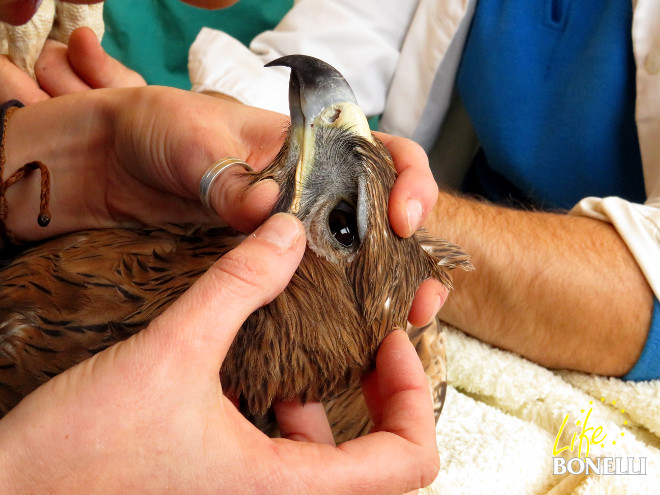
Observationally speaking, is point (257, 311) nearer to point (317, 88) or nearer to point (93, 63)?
point (317, 88)

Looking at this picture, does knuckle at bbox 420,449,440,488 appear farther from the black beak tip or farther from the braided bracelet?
the braided bracelet

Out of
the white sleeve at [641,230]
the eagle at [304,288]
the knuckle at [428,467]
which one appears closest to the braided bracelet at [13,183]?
the eagle at [304,288]

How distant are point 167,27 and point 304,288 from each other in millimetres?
2825

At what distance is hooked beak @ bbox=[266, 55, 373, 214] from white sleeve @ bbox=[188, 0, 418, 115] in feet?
5.46

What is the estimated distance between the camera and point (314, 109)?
1.25 metres

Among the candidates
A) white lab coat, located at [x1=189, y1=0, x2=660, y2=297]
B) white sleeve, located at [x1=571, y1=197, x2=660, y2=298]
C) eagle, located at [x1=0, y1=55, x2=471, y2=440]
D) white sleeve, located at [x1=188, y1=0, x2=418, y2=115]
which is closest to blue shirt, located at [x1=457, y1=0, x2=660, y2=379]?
white lab coat, located at [x1=189, y1=0, x2=660, y2=297]

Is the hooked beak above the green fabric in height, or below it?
above

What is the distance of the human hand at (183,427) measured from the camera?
1024mm

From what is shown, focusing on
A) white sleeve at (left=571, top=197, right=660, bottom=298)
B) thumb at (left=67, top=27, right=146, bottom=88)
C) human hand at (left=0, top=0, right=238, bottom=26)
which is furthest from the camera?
thumb at (left=67, top=27, right=146, bottom=88)

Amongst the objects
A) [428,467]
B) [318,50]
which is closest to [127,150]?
[428,467]

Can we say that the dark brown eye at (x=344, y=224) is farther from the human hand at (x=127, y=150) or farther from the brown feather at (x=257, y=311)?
the human hand at (x=127, y=150)

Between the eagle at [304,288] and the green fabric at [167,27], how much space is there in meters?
2.16

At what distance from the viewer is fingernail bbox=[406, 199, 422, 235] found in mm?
1299

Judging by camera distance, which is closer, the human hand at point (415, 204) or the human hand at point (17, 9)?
the human hand at point (415, 204)
